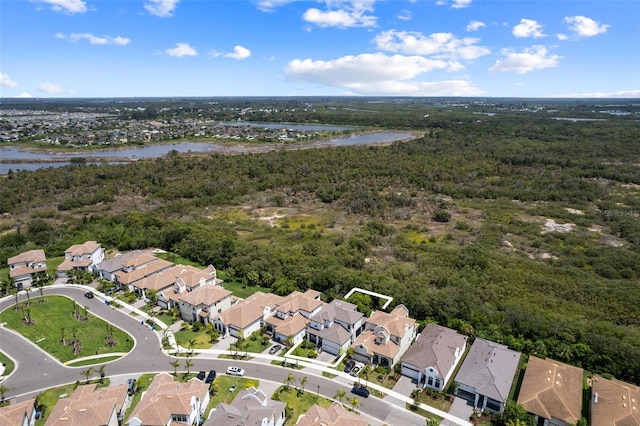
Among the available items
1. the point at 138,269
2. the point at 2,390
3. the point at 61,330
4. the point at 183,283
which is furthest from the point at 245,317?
the point at 2,390

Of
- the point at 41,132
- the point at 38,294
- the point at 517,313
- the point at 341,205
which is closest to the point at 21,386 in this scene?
the point at 38,294

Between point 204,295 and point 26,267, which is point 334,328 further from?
point 26,267

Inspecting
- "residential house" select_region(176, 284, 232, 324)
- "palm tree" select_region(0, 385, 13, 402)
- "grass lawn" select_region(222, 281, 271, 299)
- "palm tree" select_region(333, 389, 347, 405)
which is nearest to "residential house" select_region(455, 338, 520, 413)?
"palm tree" select_region(333, 389, 347, 405)

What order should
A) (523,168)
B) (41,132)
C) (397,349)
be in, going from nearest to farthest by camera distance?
1. (397,349)
2. (523,168)
3. (41,132)

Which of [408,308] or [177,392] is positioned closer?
[177,392]

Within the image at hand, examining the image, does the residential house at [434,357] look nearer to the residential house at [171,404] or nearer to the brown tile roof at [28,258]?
the residential house at [171,404]

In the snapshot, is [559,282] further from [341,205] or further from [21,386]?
[21,386]

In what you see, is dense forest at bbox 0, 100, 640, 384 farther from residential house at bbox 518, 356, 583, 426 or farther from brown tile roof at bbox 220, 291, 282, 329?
residential house at bbox 518, 356, 583, 426
